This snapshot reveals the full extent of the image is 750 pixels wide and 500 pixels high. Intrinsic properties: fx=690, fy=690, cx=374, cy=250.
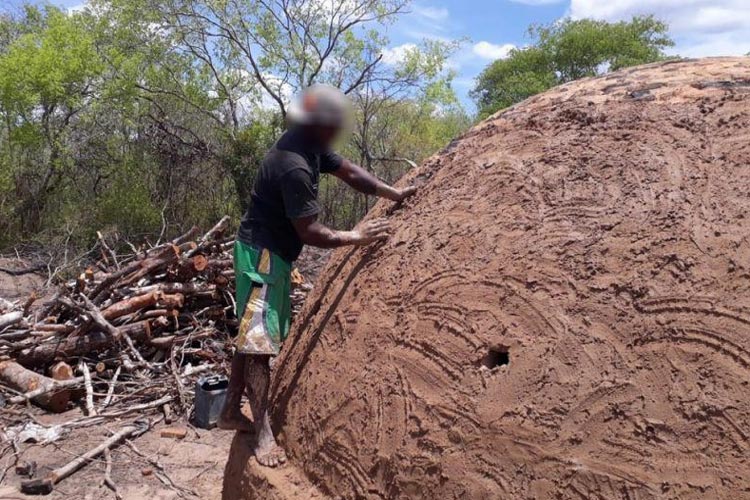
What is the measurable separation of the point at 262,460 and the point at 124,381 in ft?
15.7

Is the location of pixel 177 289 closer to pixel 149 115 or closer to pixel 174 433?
pixel 174 433

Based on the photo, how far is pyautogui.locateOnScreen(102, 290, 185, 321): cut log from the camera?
7.43 metres

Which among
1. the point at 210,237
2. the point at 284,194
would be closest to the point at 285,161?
the point at 284,194

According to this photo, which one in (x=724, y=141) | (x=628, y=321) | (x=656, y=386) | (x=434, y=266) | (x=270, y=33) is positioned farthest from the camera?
(x=270, y=33)

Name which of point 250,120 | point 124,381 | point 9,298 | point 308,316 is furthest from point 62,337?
point 250,120

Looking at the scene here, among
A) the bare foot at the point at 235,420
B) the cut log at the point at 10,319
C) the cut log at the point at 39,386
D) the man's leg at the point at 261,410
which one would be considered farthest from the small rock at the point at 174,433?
the man's leg at the point at 261,410

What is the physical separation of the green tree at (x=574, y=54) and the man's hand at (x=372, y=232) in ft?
49.0

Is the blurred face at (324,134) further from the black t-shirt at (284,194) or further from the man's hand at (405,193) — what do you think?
the man's hand at (405,193)

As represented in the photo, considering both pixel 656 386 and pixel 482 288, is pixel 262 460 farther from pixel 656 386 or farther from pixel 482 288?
pixel 656 386

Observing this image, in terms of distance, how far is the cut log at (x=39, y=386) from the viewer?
21.7 feet

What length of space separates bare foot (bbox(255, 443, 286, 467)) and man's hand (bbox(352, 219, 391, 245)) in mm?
918

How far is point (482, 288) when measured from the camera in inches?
92.3

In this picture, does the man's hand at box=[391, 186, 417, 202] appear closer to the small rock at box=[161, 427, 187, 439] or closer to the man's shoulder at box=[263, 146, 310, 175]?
the man's shoulder at box=[263, 146, 310, 175]

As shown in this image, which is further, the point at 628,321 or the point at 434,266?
the point at 434,266
